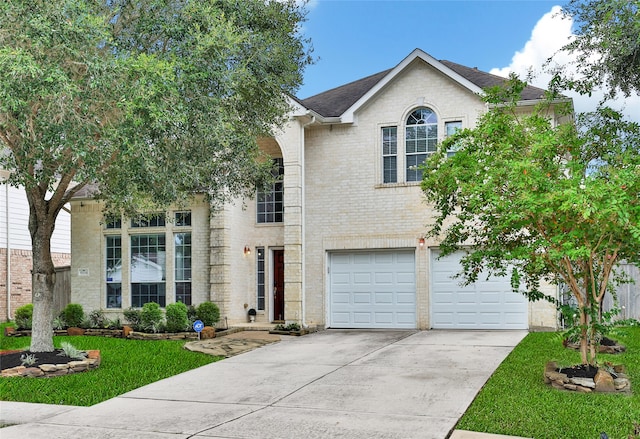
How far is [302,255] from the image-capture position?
55.9 feet

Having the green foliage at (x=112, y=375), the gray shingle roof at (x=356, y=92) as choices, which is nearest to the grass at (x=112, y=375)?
the green foliage at (x=112, y=375)

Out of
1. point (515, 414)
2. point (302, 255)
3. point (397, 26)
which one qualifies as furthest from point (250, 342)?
point (397, 26)

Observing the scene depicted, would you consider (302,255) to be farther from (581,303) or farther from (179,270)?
(581,303)

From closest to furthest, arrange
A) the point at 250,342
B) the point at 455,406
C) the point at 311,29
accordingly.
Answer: the point at 455,406 → the point at 311,29 → the point at 250,342

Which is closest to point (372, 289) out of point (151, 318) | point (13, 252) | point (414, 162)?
point (414, 162)

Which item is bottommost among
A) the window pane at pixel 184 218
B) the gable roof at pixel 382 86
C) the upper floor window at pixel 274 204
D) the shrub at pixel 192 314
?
the shrub at pixel 192 314

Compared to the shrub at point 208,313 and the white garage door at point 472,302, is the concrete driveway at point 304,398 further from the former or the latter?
the shrub at point 208,313

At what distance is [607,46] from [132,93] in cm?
759

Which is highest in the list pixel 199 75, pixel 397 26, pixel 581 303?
pixel 397 26

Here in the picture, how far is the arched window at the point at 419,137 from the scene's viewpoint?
55.6ft

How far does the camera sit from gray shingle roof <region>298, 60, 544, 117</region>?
666 inches

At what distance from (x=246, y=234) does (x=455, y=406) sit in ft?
36.5

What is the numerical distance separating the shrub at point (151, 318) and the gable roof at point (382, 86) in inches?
257

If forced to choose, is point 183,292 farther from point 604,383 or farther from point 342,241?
point 604,383
